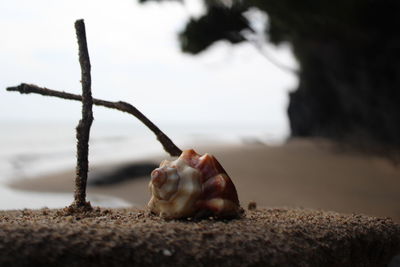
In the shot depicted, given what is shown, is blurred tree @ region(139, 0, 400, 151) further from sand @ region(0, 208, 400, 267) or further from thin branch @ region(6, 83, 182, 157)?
sand @ region(0, 208, 400, 267)

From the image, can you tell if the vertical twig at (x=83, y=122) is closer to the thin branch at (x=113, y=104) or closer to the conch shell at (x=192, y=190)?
the thin branch at (x=113, y=104)

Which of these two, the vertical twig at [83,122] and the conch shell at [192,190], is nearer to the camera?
the conch shell at [192,190]

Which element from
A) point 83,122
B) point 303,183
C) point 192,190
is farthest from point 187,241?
point 303,183

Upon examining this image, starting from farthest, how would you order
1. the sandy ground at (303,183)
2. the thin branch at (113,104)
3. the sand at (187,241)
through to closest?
the sandy ground at (303,183) < the thin branch at (113,104) < the sand at (187,241)

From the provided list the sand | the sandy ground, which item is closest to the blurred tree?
the sandy ground

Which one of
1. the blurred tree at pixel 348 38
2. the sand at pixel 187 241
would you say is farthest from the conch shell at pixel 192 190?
the blurred tree at pixel 348 38

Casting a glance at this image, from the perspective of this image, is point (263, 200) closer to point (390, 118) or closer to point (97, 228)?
point (97, 228)

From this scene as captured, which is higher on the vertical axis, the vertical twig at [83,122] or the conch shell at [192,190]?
the vertical twig at [83,122]

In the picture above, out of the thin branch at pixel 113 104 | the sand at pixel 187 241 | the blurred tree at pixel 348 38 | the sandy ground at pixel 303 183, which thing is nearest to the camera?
the sand at pixel 187 241
